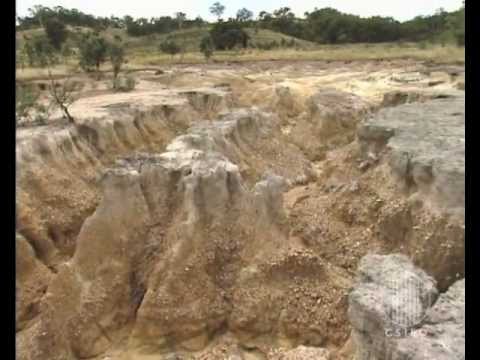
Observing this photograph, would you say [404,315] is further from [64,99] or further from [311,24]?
[311,24]

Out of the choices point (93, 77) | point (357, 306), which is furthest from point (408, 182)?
point (93, 77)

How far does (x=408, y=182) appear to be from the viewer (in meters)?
7.66

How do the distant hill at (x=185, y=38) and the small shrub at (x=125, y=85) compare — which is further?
the distant hill at (x=185, y=38)

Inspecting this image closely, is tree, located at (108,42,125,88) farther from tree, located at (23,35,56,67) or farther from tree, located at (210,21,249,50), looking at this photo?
tree, located at (210,21,249,50)

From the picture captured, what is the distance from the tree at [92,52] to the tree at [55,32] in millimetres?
11310

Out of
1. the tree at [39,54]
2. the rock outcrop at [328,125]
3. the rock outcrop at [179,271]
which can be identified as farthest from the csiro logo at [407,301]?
the tree at [39,54]

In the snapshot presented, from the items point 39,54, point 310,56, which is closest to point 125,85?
point 39,54

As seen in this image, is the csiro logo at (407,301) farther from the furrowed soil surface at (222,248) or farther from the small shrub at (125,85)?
the small shrub at (125,85)

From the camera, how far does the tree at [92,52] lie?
92.2 feet

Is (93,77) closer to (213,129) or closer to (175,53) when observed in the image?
(175,53)

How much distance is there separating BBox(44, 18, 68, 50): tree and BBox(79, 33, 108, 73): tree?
1131 cm

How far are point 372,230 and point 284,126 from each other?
437 inches

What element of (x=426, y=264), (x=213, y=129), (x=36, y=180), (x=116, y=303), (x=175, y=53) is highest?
(x=175, y=53)

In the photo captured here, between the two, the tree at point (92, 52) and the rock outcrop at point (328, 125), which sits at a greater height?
the tree at point (92, 52)
